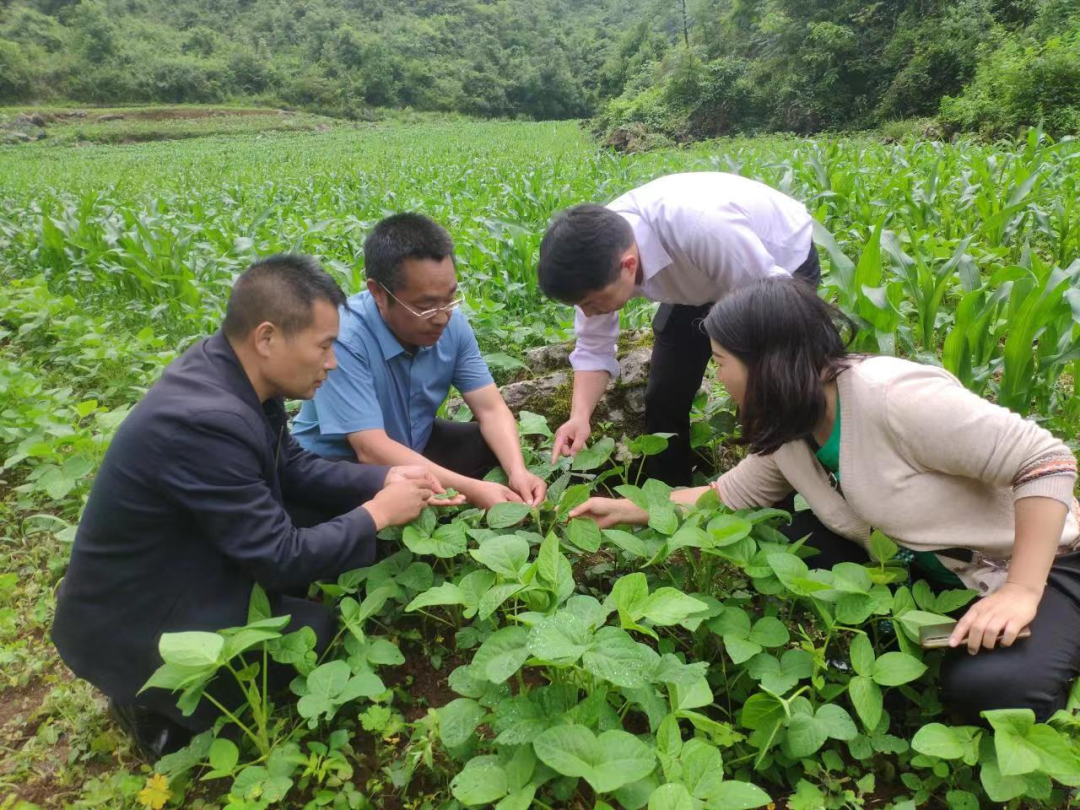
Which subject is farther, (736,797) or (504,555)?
(504,555)

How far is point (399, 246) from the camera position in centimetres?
212

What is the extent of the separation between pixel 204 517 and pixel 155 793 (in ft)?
1.91

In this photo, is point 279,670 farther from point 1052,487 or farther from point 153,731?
point 1052,487

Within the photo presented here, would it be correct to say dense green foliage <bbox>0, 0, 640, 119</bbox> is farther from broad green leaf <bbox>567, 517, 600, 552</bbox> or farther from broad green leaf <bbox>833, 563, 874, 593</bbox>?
broad green leaf <bbox>833, 563, 874, 593</bbox>

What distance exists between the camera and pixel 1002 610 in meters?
1.45

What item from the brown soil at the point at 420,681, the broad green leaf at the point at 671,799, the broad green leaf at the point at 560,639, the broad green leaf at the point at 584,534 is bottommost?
the brown soil at the point at 420,681

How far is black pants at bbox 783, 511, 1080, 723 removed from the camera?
146 cm

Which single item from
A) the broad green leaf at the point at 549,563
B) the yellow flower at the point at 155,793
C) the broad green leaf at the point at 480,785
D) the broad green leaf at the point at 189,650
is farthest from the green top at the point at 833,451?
the yellow flower at the point at 155,793

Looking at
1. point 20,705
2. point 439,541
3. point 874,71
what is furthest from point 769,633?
point 874,71

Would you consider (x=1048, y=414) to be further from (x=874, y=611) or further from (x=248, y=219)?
(x=248, y=219)

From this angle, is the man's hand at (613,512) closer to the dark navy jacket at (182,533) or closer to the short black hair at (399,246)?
the dark navy jacket at (182,533)

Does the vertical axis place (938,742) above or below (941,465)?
below

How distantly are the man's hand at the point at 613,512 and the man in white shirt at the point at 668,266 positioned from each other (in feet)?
1.39

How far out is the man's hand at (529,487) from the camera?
2.09 m
